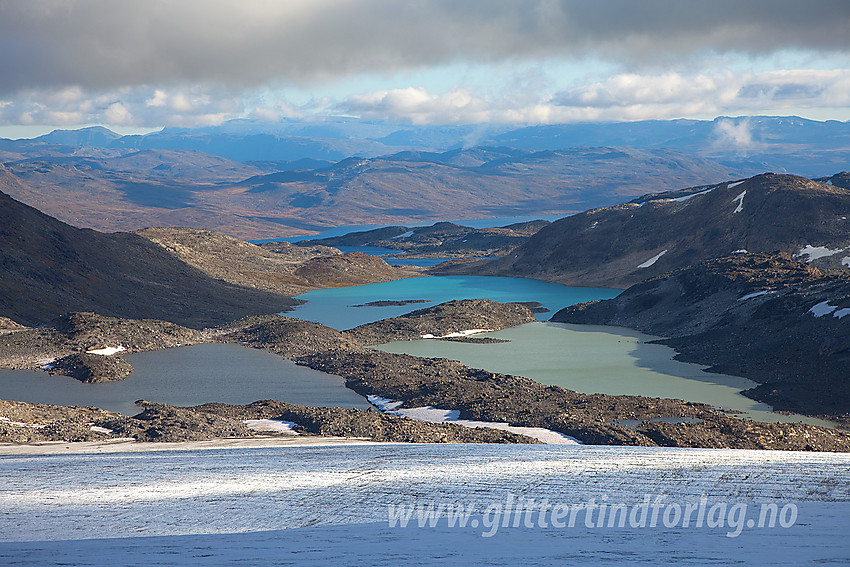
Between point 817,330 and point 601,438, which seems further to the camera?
point 817,330

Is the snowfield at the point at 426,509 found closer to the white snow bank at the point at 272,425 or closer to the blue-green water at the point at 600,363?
the white snow bank at the point at 272,425

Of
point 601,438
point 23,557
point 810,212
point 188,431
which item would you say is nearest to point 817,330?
point 601,438

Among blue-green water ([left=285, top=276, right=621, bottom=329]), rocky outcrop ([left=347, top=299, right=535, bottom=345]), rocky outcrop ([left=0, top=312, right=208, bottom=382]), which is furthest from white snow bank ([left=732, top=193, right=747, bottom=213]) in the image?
rocky outcrop ([left=0, top=312, right=208, bottom=382])

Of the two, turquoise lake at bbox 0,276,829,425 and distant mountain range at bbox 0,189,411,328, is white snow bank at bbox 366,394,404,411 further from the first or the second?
distant mountain range at bbox 0,189,411,328

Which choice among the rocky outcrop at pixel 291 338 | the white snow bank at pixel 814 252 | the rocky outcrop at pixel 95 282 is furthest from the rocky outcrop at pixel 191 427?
the white snow bank at pixel 814 252

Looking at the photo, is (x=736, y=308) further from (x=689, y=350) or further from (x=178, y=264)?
(x=178, y=264)
